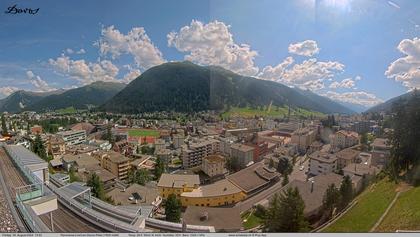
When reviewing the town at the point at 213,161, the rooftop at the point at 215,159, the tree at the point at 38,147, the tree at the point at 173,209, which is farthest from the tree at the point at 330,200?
the tree at the point at 38,147

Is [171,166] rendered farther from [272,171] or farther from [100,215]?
[100,215]

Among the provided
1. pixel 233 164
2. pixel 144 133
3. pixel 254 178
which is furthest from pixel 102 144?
pixel 254 178

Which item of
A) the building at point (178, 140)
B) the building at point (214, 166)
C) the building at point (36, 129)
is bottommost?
the building at point (214, 166)

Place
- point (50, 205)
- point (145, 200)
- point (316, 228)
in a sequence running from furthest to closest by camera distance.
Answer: point (145, 200)
point (316, 228)
point (50, 205)

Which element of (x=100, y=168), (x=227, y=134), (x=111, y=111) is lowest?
(x=100, y=168)

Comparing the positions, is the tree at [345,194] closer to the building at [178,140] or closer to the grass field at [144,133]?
the building at [178,140]

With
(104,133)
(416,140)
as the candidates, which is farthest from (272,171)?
(104,133)

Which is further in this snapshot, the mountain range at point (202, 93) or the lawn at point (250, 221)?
the mountain range at point (202, 93)
